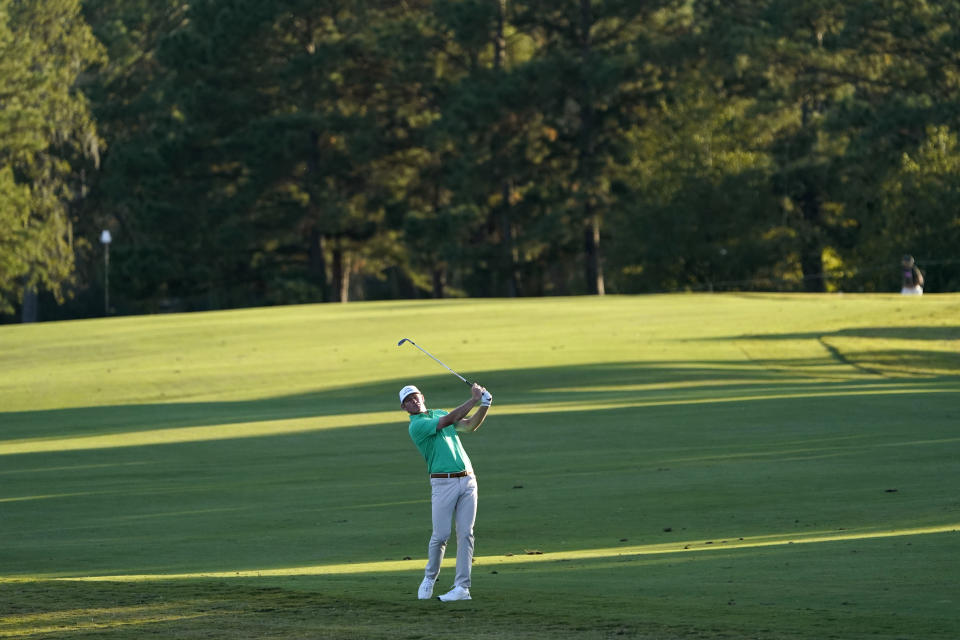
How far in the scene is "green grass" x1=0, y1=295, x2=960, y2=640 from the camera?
11516mm

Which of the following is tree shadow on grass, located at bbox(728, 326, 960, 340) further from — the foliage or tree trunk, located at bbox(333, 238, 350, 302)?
tree trunk, located at bbox(333, 238, 350, 302)

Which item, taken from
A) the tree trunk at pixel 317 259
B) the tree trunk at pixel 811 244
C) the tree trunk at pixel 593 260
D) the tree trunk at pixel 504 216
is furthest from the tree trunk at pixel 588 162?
the tree trunk at pixel 317 259

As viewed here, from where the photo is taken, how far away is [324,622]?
438 inches

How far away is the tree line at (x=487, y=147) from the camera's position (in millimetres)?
73062

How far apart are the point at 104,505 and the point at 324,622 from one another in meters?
8.89

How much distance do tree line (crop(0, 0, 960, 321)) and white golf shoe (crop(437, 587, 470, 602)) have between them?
6049 cm

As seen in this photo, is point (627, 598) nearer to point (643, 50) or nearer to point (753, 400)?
point (753, 400)

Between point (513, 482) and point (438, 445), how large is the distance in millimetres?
8368

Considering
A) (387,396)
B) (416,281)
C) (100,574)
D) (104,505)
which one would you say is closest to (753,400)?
(387,396)

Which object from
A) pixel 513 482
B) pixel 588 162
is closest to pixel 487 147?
pixel 588 162

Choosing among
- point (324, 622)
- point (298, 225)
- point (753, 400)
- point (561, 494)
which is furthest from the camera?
point (298, 225)

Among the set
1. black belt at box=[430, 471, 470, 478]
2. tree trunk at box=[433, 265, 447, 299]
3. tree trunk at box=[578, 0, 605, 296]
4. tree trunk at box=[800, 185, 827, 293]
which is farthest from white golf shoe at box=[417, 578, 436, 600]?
tree trunk at box=[433, 265, 447, 299]

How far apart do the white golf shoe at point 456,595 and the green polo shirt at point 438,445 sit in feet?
3.22

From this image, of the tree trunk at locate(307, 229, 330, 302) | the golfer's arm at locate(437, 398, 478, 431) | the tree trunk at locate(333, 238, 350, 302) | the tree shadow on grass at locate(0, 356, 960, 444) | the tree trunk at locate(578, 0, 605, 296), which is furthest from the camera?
the tree trunk at locate(333, 238, 350, 302)
